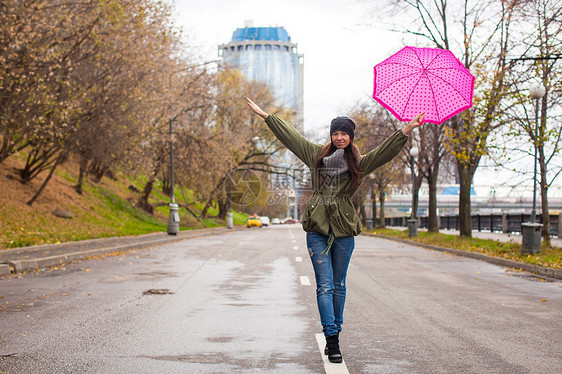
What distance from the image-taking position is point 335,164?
5.20 meters

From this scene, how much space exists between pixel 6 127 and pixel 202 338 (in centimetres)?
1465

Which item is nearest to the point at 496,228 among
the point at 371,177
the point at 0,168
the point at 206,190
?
the point at 371,177

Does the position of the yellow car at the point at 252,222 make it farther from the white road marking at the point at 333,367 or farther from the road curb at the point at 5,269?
the white road marking at the point at 333,367

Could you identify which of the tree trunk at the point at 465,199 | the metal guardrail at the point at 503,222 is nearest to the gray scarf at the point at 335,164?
the tree trunk at the point at 465,199

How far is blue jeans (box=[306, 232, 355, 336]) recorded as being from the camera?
16.5 ft

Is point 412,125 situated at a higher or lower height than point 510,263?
higher

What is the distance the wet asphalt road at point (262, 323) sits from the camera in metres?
5.15

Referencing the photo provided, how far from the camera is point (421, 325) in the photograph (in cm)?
694

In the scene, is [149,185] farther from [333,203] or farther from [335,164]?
[333,203]

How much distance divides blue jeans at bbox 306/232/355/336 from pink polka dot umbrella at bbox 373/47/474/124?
163 cm

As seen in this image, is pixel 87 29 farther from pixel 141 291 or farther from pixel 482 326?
pixel 482 326

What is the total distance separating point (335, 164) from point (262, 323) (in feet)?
8.62

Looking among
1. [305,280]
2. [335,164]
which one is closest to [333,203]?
[335,164]

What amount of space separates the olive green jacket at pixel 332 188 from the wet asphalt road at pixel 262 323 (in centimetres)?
113
